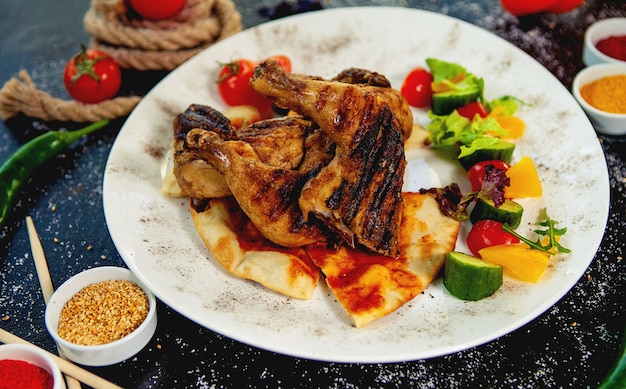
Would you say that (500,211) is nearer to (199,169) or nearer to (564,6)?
(199,169)

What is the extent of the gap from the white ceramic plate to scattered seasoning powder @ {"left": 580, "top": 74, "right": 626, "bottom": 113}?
55cm

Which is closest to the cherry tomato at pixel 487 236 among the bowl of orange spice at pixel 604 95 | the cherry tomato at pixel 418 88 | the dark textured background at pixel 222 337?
Answer: the dark textured background at pixel 222 337

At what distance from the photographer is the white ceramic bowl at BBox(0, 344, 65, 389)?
142 inches

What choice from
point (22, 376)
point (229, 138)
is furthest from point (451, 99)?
point (22, 376)

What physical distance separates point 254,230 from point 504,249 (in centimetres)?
177

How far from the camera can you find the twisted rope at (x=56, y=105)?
5.87 m

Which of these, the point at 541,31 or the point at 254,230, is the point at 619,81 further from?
the point at 254,230

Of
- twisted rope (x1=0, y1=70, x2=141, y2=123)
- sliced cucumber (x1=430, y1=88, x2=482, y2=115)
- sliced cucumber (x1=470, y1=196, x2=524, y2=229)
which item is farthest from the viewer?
twisted rope (x1=0, y1=70, x2=141, y2=123)

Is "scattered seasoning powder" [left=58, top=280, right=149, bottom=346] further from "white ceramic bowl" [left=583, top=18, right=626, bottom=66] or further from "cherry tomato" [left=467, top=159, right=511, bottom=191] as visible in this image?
"white ceramic bowl" [left=583, top=18, right=626, bottom=66]

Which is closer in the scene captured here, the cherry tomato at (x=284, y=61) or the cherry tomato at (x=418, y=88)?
the cherry tomato at (x=418, y=88)

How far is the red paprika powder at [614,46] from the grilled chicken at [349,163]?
11.5ft

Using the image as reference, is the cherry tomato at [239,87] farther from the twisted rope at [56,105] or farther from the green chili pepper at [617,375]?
the green chili pepper at [617,375]

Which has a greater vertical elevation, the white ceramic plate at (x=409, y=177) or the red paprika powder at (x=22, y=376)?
the white ceramic plate at (x=409, y=177)

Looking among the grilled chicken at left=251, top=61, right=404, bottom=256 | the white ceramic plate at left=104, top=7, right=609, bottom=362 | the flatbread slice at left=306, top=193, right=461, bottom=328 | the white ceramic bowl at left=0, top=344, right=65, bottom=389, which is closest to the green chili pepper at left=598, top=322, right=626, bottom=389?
the white ceramic plate at left=104, top=7, right=609, bottom=362
